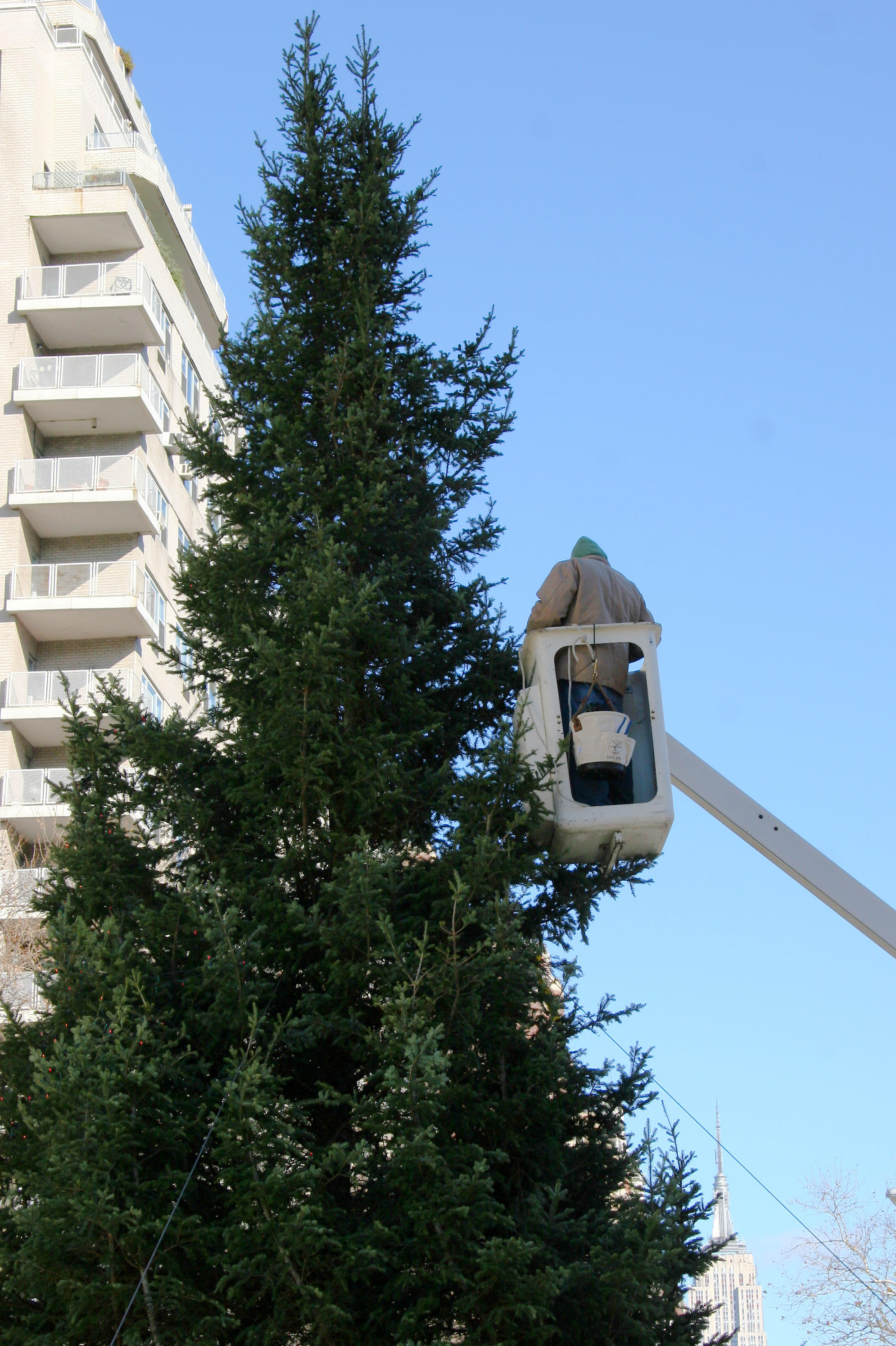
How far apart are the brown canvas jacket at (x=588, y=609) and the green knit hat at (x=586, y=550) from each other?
253 millimetres

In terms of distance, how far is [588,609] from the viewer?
959cm

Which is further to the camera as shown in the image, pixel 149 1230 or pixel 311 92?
pixel 311 92

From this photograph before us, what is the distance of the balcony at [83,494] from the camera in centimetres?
3859

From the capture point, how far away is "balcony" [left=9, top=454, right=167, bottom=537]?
127ft

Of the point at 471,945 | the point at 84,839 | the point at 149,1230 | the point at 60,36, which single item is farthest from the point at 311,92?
the point at 60,36

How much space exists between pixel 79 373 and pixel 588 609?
32.6 m

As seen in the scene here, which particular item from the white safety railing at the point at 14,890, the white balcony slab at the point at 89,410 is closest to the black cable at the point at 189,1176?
the white safety railing at the point at 14,890

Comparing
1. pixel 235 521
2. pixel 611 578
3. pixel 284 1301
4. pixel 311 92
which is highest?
pixel 311 92

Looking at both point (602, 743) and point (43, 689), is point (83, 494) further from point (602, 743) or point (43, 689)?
point (602, 743)

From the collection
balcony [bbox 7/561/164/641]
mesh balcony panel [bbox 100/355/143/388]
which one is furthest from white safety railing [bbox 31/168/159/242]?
balcony [bbox 7/561/164/641]

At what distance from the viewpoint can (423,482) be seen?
10.9 meters

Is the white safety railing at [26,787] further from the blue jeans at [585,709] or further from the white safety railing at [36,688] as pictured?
the blue jeans at [585,709]

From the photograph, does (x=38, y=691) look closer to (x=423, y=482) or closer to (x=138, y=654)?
(x=138, y=654)

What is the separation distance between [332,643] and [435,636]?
1.84 meters
